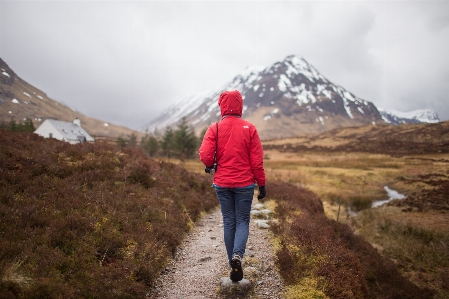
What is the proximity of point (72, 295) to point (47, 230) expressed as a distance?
187 cm

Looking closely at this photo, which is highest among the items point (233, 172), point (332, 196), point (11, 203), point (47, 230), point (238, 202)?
point (233, 172)

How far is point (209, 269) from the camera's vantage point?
582 cm

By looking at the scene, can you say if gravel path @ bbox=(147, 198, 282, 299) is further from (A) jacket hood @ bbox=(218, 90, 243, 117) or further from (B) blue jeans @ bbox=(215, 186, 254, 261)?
(A) jacket hood @ bbox=(218, 90, 243, 117)

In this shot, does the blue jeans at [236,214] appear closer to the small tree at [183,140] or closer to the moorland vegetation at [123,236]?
the moorland vegetation at [123,236]

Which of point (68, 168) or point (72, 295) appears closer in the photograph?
point (72, 295)

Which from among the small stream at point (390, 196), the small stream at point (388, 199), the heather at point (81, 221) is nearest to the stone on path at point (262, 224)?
the heather at point (81, 221)

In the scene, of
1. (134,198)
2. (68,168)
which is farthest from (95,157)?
(134,198)

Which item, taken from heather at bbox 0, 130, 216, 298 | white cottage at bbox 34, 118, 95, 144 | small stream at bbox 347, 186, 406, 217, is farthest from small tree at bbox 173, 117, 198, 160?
heather at bbox 0, 130, 216, 298

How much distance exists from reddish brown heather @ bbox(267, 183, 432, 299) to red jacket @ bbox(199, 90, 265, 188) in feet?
7.17

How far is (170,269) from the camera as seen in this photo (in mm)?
5855

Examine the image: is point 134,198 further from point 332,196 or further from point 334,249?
point 332,196

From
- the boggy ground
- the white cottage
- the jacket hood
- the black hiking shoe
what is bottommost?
the boggy ground

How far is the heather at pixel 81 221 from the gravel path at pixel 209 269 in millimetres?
311

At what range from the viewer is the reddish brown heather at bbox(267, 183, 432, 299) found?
5008mm
